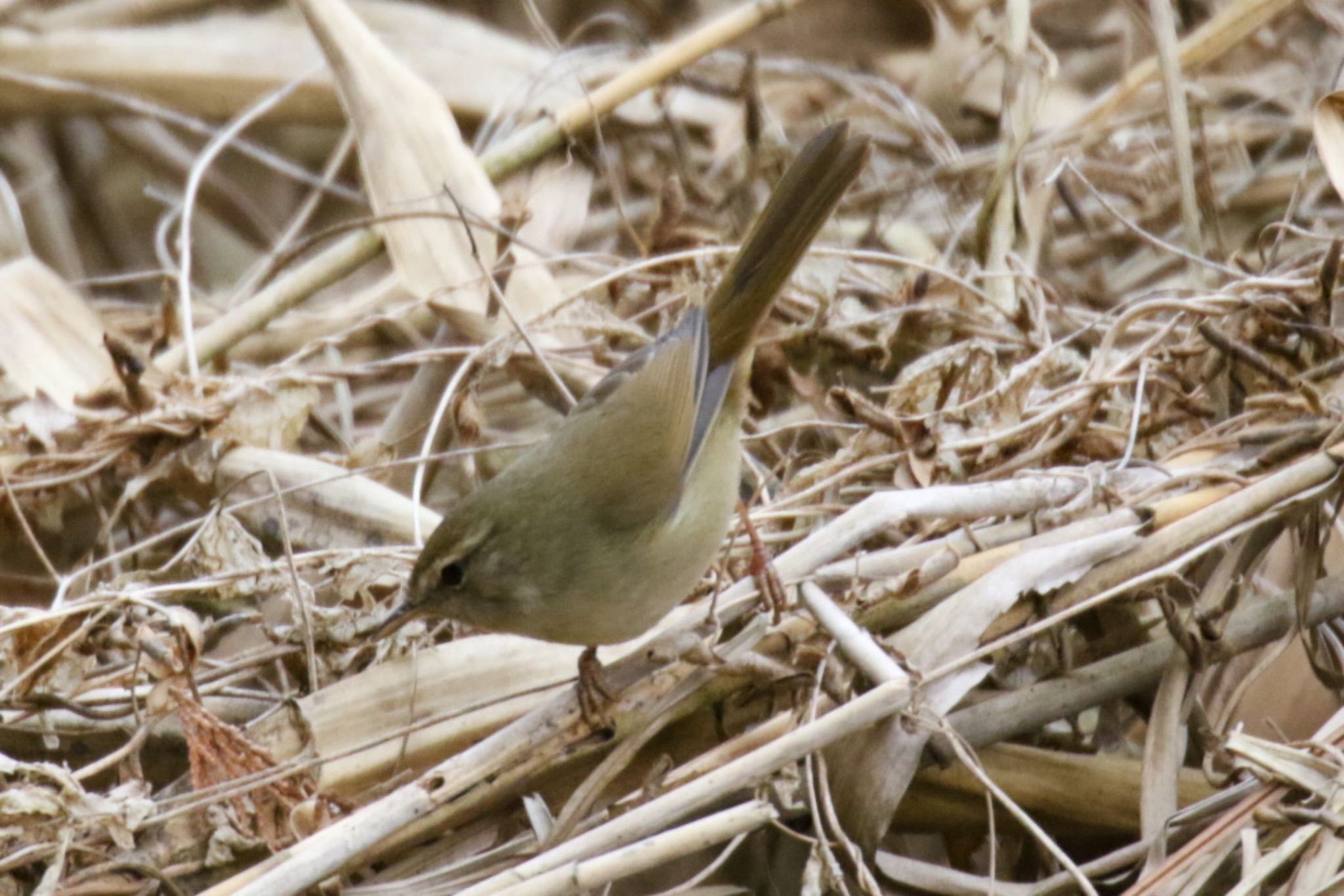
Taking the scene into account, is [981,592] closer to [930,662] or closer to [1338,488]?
[930,662]

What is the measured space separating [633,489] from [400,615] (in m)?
0.42

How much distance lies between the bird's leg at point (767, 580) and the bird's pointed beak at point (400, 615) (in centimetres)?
52

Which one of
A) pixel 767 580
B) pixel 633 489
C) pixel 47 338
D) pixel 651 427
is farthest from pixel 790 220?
pixel 47 338

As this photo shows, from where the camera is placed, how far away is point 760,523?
8.64ft

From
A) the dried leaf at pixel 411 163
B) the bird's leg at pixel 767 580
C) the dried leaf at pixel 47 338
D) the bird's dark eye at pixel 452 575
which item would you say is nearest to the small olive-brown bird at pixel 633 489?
the bird's dark eye at pixel 452 575

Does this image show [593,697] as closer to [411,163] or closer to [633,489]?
[633,489]

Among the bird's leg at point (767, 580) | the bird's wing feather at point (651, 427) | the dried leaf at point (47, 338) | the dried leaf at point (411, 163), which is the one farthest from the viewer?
the dried leaf at point (411, 163)

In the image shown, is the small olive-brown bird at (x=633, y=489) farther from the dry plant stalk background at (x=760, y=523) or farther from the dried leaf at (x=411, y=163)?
the dried leaf at (x=411, y=163)

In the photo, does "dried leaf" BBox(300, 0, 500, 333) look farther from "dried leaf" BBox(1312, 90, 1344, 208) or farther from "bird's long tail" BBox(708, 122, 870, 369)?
"dried leaf" BBox(1312, 90, 1344, 208)

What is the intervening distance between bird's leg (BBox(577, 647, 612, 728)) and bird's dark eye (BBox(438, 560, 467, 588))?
0.23 metres

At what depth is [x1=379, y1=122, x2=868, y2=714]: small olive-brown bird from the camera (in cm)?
235

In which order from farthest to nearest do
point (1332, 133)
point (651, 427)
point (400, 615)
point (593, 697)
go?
point (1332, 133) → point (651, 427) → point (400, 615) → point (593, 697)

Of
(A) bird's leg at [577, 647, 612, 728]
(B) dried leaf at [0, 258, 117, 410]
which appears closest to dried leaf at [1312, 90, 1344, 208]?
(A) bird's leg at [577, 647, 612, 728]

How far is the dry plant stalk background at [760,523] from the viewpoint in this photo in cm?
215
